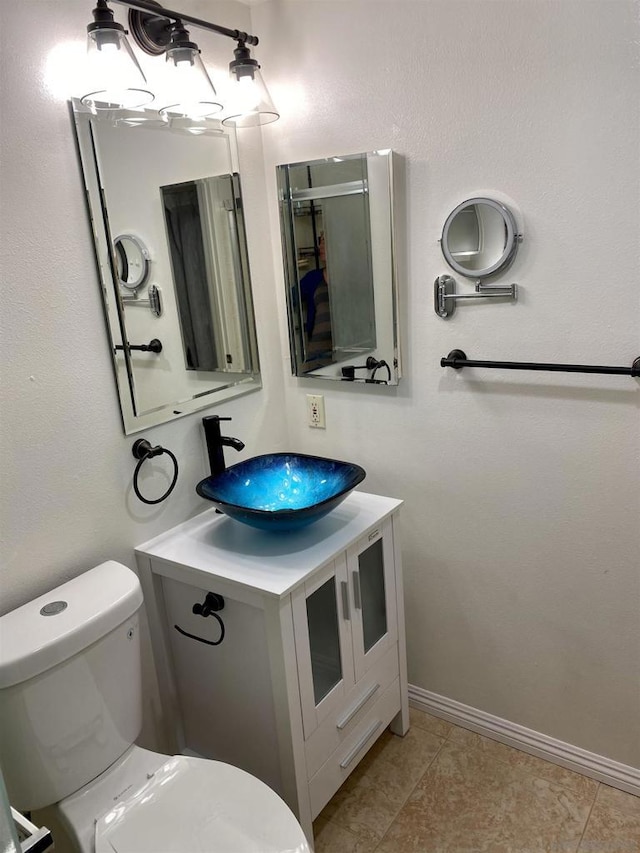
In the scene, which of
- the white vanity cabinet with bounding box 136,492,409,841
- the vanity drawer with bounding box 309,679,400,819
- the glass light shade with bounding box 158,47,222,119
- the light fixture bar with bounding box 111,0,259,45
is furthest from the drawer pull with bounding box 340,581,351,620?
the light fixture bar with bounding box 111,0,259,45

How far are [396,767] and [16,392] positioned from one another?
60.1 inches

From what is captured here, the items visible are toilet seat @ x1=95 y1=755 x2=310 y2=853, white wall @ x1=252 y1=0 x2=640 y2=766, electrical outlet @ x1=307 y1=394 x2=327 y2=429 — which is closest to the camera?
toilet seat @ x1=95 y1=755 x2=310 y2=853

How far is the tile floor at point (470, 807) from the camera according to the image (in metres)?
1.73

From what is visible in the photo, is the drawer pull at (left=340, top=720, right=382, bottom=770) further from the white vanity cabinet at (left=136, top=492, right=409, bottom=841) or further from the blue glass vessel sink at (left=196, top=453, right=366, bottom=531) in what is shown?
the blue glass vessel sink at (left=196, top=453, right=366, bottom=531)

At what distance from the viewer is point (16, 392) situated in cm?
145

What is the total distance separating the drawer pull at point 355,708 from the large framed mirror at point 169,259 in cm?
94

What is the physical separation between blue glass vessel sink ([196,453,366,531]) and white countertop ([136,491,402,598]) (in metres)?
0.08

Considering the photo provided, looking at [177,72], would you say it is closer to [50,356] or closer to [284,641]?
[50,356]

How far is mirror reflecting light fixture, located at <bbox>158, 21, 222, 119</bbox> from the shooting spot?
5.09ft

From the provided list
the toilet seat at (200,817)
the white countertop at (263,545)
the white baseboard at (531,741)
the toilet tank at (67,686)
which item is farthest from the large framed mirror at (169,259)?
the white baseboard at (531,741)

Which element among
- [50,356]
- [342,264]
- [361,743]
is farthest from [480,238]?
[361,743]

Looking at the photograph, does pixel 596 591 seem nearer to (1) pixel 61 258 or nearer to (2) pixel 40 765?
(2) pixel 40 765

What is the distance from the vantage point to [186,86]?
63.4 inches

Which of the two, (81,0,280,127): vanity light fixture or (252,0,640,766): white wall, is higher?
(81,0,280,127): vanity light fixture
